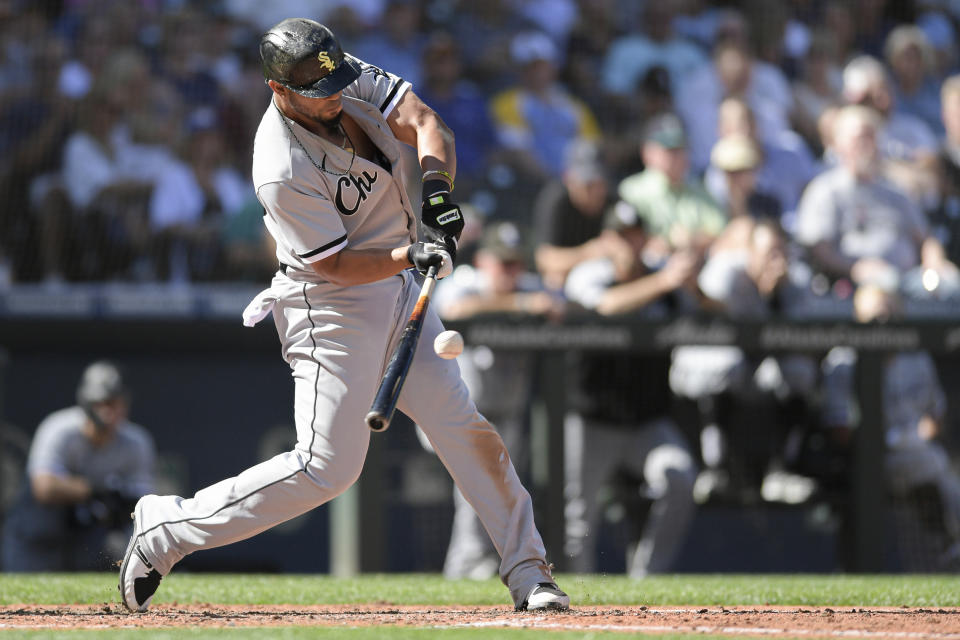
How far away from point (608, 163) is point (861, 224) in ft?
5.67

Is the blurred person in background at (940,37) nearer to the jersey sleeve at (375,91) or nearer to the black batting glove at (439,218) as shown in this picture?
the jersey sleeve at (375,91)

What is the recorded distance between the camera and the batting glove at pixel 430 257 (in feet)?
12.0

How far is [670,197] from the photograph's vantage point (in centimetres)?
791

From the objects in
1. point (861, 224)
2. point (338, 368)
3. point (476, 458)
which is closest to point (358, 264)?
point (338, 368)

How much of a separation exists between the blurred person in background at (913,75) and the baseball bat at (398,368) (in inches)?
249

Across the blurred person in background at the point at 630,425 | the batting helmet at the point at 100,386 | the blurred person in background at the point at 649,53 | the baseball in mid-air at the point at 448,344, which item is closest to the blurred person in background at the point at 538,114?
the blurred person in background at the point at 649,53

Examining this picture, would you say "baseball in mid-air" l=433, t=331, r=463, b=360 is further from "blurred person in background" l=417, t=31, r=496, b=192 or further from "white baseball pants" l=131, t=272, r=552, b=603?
"blurred person in background" l=417, t=31, r=496, b=192

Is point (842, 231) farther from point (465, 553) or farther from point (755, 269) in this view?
point (465, 553)

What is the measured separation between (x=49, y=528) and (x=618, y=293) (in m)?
3.04

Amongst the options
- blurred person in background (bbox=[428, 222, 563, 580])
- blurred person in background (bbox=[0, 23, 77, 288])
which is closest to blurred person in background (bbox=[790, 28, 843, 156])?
blurred person in background (bbox=[428, 222, 563, 580])

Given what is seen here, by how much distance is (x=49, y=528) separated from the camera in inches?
262

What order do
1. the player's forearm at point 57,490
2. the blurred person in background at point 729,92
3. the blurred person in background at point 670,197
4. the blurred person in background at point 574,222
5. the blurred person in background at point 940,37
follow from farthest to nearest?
the blurred person in background at point 940,37 < the blurred person in background at point 729,92 < the blurred person in background at point 670,197 < the blurred person in background at point 574,222 < the player's forearm at point 57,490

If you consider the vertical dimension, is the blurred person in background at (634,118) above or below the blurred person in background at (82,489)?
above

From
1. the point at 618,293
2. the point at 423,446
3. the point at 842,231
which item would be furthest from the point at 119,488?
the point at 842,231
